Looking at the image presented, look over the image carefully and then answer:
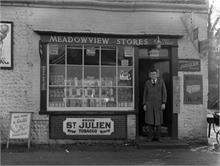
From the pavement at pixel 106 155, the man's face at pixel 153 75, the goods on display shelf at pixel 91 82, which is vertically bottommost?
the pavement at pixel 106 155

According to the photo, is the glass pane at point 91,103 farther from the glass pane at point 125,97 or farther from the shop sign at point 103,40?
the shop sign at point 103,40

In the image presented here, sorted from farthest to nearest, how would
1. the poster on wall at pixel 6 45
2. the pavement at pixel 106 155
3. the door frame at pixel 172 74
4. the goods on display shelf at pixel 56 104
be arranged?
the door frame at pixel 172 74, the goods on display shelf at pixel 56 104, the poster on wall at pixel 6 45, the pavement at pixel 106 155

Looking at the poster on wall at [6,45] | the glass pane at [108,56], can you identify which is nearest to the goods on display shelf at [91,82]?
the glass pane at [108,56]

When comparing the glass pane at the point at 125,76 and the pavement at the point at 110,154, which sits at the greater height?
the glass pane at the point at 125,76

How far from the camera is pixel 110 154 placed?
9992 mm

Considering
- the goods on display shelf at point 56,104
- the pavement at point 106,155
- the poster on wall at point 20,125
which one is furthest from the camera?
the goods on display shelf at point 56,104

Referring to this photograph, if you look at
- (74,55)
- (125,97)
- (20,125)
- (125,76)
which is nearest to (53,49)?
(74,55)

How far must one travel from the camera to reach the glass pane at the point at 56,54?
11344mm

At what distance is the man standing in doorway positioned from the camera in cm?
1121

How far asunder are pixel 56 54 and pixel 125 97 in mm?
2237

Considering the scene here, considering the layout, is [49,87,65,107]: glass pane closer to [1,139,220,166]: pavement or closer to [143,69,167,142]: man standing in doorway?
[1,139,220,166]: pavement

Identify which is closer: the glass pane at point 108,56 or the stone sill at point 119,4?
the stone sill at point 119,4

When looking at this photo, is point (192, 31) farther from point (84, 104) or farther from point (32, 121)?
point (32, 121)

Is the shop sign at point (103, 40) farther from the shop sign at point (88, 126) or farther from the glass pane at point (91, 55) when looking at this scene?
the shop sign at point (88, 126)
